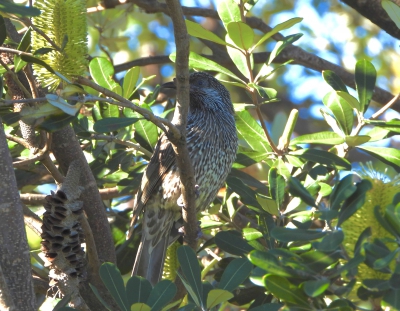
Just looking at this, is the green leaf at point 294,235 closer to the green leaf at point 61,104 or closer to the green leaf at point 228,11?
the green leaf at point 61,104

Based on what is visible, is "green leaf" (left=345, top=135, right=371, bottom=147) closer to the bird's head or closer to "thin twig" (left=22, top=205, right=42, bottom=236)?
the bird's head

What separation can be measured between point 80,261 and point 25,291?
787 mm

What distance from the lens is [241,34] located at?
3271mm

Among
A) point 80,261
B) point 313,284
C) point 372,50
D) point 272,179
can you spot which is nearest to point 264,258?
point 313,284

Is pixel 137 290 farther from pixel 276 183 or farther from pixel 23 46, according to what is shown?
pixel 23 46

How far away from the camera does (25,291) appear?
7.87 ft

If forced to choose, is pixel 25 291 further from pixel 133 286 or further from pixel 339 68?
pixel 339 68

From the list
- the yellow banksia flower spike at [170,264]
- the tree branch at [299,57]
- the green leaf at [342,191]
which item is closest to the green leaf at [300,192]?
the green leaf at [342,191]

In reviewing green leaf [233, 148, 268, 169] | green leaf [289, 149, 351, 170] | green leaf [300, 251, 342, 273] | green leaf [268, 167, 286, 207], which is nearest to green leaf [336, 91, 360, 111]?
green leaf [289, 149, 351, 170]

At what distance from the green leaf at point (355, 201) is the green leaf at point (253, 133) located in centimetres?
165

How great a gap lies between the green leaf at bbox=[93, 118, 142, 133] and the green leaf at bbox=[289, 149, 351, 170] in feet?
3.72

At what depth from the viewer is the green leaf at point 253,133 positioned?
373 cm

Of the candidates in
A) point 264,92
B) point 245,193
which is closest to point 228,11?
point 264,92

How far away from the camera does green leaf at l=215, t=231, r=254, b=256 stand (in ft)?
9.25
